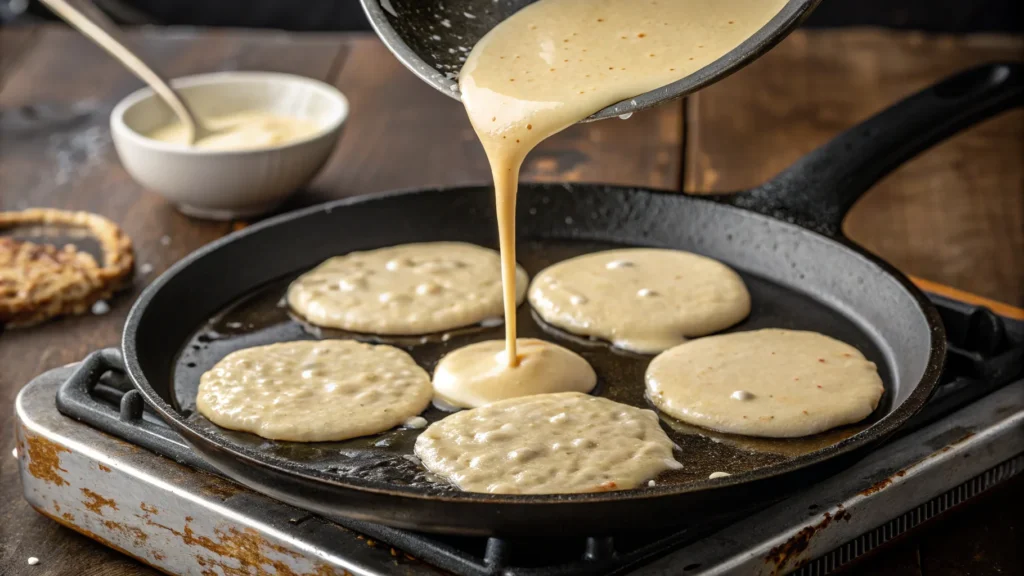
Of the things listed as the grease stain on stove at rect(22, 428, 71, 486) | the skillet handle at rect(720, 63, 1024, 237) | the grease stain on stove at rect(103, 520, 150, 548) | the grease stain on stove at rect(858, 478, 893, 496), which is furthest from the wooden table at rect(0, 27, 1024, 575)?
the grease stain on stove at rect(858, 478, 893, 496)

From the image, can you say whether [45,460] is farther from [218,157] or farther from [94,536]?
[218,157]

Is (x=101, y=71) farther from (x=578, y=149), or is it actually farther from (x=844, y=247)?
(x=844, y=247)

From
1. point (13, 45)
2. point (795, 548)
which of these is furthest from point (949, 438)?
point (13, 45)

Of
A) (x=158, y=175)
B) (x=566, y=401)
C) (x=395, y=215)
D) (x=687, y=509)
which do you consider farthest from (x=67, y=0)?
(x=687, y=509)

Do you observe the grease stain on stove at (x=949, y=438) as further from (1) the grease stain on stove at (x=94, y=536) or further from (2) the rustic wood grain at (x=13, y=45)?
(2) the rustic wood grain at (x=13, y=45)

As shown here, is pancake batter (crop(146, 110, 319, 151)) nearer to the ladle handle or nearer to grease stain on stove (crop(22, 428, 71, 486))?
the ladle handle

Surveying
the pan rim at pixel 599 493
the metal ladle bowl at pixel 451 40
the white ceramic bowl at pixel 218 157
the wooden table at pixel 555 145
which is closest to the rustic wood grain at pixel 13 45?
the wooden table at pixel 555 145

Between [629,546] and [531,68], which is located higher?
[531,68]
